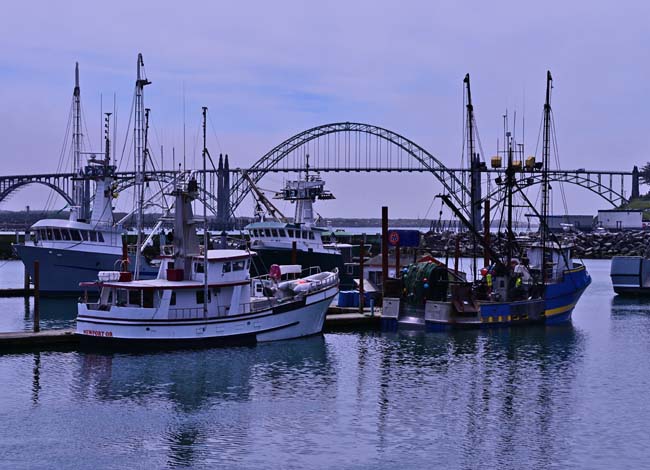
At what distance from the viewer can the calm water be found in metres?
27.0

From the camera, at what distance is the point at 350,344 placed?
4697cm

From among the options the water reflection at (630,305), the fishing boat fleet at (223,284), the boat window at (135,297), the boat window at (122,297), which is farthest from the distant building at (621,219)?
the boat window at (122,297)

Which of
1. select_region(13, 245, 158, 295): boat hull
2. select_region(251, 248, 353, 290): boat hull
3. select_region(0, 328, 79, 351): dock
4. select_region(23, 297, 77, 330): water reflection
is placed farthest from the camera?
select_region(251, 248, 353, 290): boat hull

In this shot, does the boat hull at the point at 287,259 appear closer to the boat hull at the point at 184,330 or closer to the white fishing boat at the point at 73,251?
the white fishing boat at the point at 73,251

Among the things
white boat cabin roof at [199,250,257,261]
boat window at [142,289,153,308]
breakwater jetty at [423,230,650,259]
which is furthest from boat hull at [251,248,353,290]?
breakwater jetty at [423,230,650,259]

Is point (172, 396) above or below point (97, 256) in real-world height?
below

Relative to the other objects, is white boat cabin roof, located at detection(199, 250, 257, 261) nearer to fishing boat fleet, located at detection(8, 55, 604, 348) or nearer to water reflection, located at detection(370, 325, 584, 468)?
fishing boat fleet, located at detection(8, 55, 604, 348)

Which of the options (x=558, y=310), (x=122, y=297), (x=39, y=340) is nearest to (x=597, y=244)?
(x=558, y=310)

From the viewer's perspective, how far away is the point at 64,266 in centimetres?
6856

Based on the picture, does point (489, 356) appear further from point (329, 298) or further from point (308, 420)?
point (308, 420)

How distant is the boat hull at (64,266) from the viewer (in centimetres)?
6819

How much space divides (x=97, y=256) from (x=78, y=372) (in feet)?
104

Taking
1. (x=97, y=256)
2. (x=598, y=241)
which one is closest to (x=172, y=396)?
(x=97, y=256)

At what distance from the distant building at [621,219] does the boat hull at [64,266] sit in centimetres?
13713
